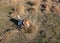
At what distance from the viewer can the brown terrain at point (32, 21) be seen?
1105 centimetres

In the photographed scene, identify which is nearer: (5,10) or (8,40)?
(8,40)

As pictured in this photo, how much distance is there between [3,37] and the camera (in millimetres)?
Result: 11062

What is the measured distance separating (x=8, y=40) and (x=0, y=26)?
110cm

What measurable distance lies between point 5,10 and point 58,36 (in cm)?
345

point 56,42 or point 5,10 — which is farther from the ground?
point 5,10

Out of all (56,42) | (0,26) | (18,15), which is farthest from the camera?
(18,15)

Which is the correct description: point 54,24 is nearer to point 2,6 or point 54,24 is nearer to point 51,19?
point 51,19

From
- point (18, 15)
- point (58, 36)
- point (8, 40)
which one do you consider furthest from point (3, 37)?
point (58, 36)

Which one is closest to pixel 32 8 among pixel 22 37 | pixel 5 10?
pixel 5 10

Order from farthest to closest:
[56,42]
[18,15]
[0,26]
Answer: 1. [18,15]
2. [0,26]
3. [56,42]

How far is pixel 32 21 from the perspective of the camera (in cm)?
1200

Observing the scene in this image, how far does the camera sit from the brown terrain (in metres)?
11.0

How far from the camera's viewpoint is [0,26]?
11695 mm

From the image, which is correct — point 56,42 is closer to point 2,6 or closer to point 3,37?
point 3,37
